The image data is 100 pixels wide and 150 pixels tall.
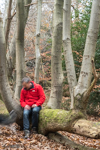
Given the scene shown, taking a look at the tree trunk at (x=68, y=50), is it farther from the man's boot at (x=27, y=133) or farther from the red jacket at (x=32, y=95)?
the man's boot at (x=27, y=133)

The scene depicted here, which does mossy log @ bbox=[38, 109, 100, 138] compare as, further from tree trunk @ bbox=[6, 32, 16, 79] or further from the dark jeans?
tree trunk @ bbox=[6, 32, 16, 79]

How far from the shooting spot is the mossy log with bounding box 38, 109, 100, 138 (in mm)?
3410

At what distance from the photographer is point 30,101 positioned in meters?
4.79

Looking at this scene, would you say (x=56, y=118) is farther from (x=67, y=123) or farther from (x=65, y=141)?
(x=65, y=141)

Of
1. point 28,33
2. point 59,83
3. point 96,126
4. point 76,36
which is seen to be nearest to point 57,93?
point 59,83

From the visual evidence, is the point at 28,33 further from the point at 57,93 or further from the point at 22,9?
the point at 57,93

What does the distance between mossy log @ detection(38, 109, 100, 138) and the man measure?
7.0 inches

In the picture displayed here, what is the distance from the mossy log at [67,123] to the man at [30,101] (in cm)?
18

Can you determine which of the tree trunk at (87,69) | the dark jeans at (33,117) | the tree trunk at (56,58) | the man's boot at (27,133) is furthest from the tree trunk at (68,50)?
the man's boot at (27,133)

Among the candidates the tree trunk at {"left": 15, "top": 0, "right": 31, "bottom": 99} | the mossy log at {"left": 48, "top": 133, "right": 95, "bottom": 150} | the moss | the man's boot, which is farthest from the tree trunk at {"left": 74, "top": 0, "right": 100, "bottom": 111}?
the tree trunk at {"left": 15, "top": 0, "right": 31, "bottom": 99}

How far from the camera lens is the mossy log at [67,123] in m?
3.41

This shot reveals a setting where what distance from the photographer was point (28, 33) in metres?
15.3

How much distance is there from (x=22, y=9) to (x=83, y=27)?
16.6ft

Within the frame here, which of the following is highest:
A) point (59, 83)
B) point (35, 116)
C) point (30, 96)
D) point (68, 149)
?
point (59, 83)
